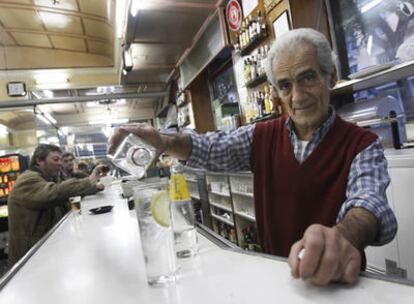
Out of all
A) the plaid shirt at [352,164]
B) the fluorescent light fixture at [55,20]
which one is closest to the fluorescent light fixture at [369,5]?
the plaid shirt at [352,164]

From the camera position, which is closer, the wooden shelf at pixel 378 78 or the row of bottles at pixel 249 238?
the wooden shelf at pixel 378 78

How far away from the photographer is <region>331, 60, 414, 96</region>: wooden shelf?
5.96 ft

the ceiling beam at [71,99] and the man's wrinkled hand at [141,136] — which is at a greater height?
the ceiling beam at [71,99]

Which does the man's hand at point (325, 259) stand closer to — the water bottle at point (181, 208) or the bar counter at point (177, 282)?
the bar counter at point (177, 282)

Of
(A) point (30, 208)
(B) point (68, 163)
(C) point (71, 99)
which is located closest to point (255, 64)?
(A) point (30, 208)

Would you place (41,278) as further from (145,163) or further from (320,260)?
(320,260)

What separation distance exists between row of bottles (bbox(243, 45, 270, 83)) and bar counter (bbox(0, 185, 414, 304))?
7.81 ft

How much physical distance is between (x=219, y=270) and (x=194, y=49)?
467 cm

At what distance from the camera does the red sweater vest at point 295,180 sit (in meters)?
1.02

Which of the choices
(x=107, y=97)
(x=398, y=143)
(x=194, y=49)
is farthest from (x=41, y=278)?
(x=107, y=97)

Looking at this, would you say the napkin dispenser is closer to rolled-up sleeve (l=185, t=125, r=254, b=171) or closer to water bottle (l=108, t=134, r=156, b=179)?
rolled-up sleeve (l=185, t=125, r=254, b=171)

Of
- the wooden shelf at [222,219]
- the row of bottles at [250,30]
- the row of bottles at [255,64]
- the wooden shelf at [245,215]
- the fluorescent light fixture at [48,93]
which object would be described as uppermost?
the fluorescent light fixture at [48,93]

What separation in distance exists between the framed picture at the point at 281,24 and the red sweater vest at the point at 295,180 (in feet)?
5.47

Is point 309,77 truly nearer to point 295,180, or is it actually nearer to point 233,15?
point 295,180
